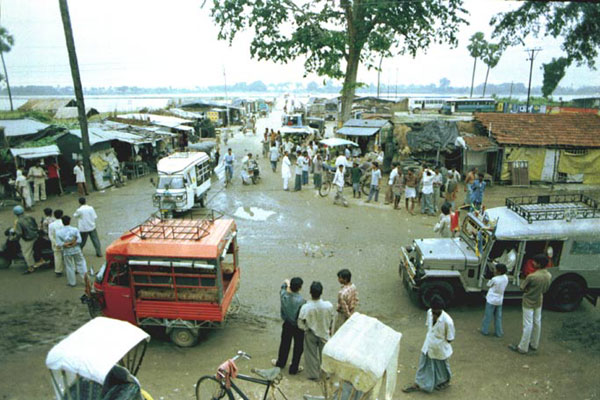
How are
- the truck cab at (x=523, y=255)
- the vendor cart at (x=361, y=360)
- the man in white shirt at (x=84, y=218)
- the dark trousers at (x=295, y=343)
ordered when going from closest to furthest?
the vendor cart at (x=361, y=360) < the dark trousers at (x=295, y=343) < the truck cab at (x=523, y=255) < the man in white shirt at (x=84, y=218)

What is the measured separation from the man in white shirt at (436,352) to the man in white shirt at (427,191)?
9113 millimetres

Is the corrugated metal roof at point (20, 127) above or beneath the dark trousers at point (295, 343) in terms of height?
above

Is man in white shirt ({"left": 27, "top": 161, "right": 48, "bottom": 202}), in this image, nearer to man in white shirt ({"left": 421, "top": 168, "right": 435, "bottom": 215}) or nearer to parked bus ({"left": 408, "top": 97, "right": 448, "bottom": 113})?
man in white shirt ({"left": 421, "top": 168, "right": 435, "bottom": 215})

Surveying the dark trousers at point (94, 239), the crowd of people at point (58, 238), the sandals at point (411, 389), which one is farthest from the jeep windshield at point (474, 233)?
the dark trousers at point (94, 239)

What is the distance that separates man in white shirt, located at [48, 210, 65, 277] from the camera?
8.60 meters

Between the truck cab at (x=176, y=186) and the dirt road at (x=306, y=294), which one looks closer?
the dirt road at (x=306, y=294)

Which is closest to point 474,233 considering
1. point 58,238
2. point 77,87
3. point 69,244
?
point 69,244

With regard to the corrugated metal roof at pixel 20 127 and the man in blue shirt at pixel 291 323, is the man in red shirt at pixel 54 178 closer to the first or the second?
the corrugated metal roof at pixel 20 127

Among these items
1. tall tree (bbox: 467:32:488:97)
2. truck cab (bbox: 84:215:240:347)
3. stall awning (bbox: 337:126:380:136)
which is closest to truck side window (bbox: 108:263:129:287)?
truck cab (bbox: 84:215:240:347)

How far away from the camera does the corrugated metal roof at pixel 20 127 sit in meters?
19.9

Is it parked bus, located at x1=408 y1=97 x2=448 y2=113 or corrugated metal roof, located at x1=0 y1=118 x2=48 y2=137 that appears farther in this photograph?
parked bus, located at x1=408 y1=97 x2=448 y2=113

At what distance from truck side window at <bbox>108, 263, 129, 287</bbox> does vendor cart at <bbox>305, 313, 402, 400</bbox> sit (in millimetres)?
4061

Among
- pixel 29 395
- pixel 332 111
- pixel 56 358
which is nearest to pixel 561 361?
pixel 56 358

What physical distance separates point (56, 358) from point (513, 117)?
2199 centimetres
